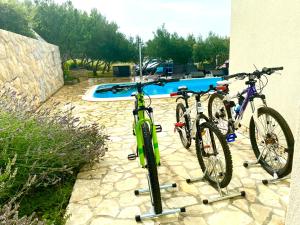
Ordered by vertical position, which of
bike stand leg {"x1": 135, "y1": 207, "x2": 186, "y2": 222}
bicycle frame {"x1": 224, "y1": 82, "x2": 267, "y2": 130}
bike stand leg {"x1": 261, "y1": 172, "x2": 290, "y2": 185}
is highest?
bicycle frame {"x1": 224, "y1": 82, "x2": 267, "y2": 130}

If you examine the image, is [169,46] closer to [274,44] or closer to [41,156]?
[274,44]

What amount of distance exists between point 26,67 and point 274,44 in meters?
7.95

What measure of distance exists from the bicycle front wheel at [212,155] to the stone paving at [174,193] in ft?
0.58

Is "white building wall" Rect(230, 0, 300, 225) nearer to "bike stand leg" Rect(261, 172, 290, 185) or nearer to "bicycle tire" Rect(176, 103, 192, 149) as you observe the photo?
"bike stand leg" Rect(261, 172, 290, 185)

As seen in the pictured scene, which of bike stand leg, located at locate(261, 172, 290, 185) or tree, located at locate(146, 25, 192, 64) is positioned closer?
bike stand leg, located at locate(261, 172, 290, 185)

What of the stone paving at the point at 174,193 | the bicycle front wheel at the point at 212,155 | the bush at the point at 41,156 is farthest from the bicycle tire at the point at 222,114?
the bush at the point at 41,156

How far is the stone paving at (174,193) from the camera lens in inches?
107

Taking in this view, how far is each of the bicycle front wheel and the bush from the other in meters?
1.67

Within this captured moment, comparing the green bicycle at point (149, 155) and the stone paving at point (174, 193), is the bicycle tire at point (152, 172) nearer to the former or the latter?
the green bicycle at point (149, 155)

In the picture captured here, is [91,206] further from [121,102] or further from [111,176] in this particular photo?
[121,102]

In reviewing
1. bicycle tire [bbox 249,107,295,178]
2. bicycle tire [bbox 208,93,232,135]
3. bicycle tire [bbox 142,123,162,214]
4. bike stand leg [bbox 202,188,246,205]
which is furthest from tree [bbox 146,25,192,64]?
bicycle tire [bbox 142,123,162,214]

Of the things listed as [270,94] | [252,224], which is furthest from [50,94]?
[252,224]

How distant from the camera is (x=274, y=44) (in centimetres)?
432

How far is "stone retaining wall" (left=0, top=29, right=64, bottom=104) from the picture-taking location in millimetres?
7088
